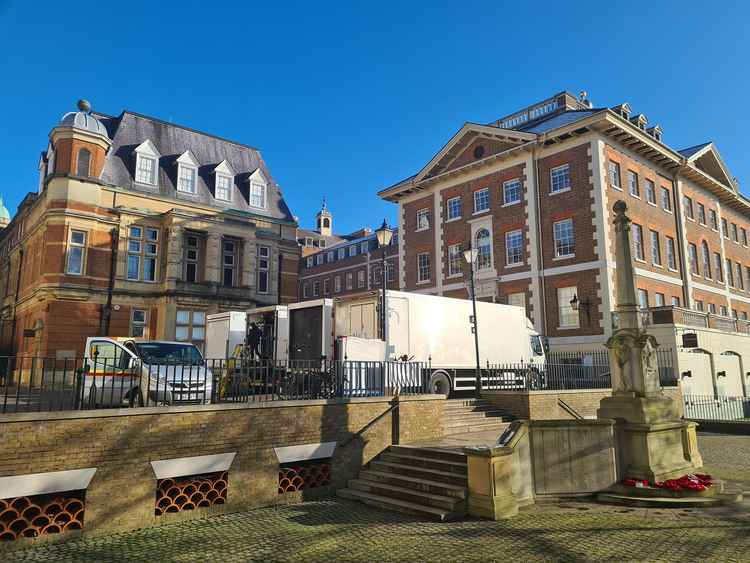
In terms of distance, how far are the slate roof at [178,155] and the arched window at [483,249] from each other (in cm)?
1386

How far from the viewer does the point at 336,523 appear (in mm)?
9234

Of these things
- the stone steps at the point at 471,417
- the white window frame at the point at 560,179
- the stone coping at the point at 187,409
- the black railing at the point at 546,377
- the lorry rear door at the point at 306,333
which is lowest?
the stone steps at the point at 471,417

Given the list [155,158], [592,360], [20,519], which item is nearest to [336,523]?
[20,519]

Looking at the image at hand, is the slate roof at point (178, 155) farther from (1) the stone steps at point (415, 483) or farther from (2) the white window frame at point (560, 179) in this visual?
(1) the stone steps at point (415, 483)

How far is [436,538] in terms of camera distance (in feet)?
26.7

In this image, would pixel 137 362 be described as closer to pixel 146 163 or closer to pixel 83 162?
pixel 83 162

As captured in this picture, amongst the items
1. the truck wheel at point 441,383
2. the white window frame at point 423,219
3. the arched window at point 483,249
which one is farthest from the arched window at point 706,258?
the truck wheel at point 441,383

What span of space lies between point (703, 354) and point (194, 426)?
2774 centimetres

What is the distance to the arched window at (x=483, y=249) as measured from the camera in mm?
33156

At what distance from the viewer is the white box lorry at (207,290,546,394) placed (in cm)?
1691

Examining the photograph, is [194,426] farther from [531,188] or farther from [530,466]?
[531,188]

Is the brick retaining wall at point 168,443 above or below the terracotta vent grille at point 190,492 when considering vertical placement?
above

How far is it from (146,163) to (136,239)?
16.9ft

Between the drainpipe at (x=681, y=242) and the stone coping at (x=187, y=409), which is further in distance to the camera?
the drainpipe at (x=681, y=242)
